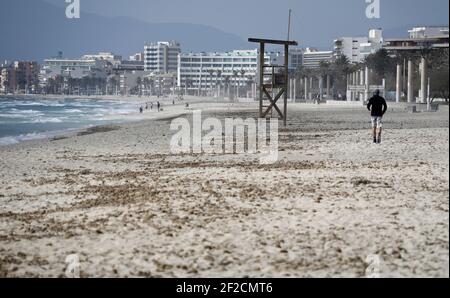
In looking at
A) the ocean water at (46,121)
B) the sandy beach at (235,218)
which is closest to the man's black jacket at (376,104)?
the sandy beach at (235,218)

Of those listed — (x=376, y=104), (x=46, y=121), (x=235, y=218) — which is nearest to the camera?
(x=235, y=218)

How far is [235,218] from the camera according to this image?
837 cm

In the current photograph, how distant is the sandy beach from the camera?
6332 mm

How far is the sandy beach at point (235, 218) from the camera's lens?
6.33 metres

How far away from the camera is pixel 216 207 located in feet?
30.3

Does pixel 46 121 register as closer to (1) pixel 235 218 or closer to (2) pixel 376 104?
(2) pixel 376 104

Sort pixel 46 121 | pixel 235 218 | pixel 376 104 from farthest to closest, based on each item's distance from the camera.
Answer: pixel 46 121
pixel 376 104
pixel 235 218

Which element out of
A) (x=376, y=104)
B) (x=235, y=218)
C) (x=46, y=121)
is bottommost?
(x=46, y=121)

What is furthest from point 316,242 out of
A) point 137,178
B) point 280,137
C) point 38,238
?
point 280,137

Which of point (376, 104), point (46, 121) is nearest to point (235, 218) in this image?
point (376, 104)

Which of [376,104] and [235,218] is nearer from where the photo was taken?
[235,218]

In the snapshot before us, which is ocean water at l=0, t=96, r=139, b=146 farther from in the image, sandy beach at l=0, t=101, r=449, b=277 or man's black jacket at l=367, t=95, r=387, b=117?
sandy beach at l=0, t=101, r=449, b=277
